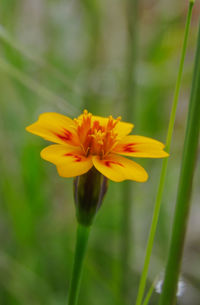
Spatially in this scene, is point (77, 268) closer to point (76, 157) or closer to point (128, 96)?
point (76, 157)

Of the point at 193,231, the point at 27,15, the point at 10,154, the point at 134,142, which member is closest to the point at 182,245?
the point at 134,142

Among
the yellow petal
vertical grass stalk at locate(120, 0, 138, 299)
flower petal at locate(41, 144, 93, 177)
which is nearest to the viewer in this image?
flower petal at locate(41, 144, 93, 177)

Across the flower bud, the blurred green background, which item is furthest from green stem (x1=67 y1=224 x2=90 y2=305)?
the blurred green background

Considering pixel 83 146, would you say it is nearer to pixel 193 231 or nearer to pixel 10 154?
pixel 10 154

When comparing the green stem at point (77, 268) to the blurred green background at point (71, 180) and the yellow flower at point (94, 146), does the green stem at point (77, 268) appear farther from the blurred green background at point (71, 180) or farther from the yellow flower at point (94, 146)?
the blurred green background at point (71, 180)

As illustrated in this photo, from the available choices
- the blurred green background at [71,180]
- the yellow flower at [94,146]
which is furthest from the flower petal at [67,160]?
the blurred green background at [71,180]

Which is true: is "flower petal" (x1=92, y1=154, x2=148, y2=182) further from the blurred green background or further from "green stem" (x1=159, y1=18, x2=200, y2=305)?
the blurred green background

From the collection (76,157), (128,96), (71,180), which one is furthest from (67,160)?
(71,180)
